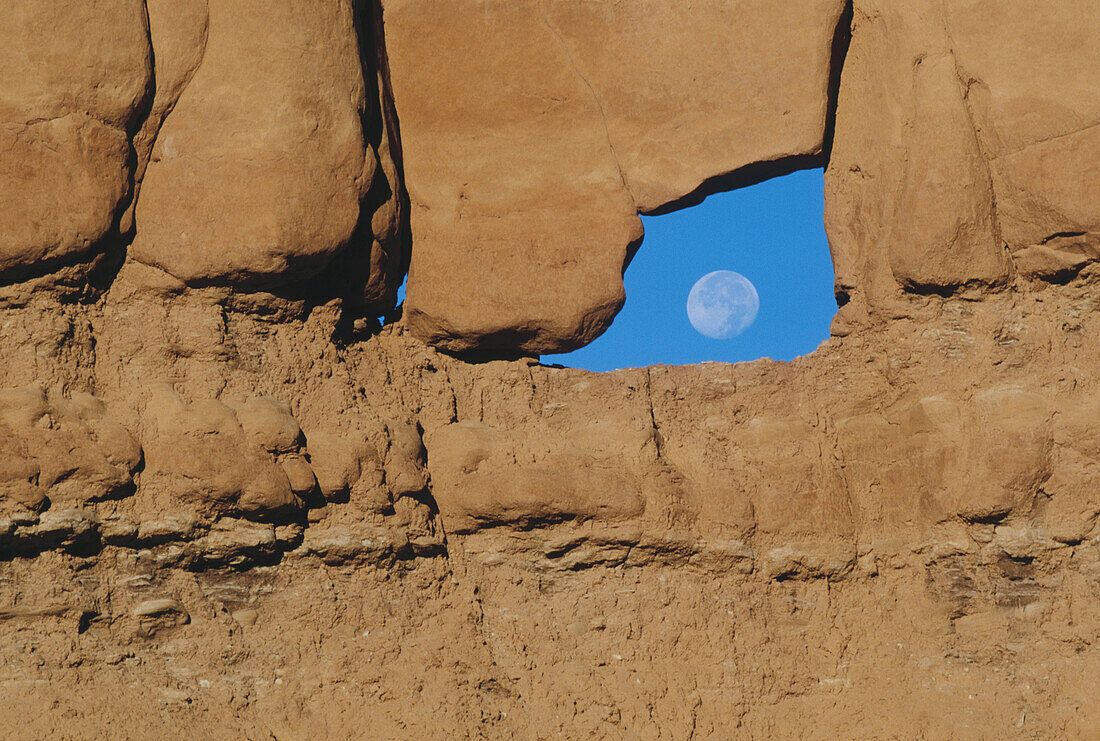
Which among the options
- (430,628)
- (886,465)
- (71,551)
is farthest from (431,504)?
(886,465)

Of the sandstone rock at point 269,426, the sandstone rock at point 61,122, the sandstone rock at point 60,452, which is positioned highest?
the sandstone rock at point 61,122

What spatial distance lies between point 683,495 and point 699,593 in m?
0.33

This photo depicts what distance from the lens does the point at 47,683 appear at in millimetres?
3721

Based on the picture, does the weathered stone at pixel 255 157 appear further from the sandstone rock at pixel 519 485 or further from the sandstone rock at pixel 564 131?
the sandstone rock at pixel 519 485

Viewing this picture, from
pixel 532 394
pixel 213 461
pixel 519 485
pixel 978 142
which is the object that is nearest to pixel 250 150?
pixel 213 461

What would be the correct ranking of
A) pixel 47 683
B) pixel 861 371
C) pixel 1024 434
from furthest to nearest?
pixel 861 371 → pixel 1024 434 → pixel 47 683

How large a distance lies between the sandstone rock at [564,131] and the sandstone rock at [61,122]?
1.01 m

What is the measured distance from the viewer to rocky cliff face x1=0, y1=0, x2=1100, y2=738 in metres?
3.87

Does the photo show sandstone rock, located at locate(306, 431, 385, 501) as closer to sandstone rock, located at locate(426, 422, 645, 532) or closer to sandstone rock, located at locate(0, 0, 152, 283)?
sandstone rock, located at locate(426, 422, 645, 532)

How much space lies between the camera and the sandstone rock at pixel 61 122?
12.7 ft

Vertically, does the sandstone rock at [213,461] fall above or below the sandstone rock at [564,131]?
below

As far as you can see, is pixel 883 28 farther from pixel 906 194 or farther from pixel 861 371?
pixel 861 371

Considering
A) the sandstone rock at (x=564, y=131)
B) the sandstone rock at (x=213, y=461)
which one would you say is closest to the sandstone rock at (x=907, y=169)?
the sandstone rock at (x=564, y=131)

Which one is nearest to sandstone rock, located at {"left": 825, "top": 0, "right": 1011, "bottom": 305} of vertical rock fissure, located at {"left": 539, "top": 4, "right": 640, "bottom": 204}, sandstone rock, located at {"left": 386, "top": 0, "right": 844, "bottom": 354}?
sandstone rock, located at {"left": 386, "top": 0, "right": 844, "bottom": 354}
